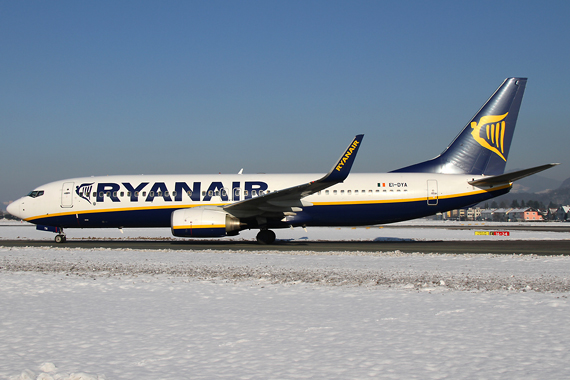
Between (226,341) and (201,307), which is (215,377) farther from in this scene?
(201,307)

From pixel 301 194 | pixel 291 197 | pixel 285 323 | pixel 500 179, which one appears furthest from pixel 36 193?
pixel 500 179

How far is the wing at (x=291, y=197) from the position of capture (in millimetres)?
16359

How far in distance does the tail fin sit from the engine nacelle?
1054cm

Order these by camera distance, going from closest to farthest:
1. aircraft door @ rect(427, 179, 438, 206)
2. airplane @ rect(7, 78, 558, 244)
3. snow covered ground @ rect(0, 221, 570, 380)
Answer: snow covered ground @ rect(0, 221, 570, 380), airplane @ rect(7, 78, 558, 244), aircraft door @ rect(427, 179, 438, 206)

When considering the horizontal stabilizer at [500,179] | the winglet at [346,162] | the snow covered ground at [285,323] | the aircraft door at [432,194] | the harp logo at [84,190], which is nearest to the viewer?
the snow covered ground at [285,323]

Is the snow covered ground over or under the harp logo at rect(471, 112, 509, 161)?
under

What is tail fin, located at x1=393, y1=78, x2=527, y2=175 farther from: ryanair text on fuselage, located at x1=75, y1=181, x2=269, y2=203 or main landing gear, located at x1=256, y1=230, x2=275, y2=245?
ryanair text on fuselage, located at x1=75, y1=181, x2=269, y2=203

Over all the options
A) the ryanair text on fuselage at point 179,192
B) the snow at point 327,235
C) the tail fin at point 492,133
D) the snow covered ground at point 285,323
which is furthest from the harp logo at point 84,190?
the tail fin at point 492,133

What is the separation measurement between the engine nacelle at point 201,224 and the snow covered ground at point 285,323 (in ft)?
22.1

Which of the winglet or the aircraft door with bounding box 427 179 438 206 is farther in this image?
the aircraft door with bounding box 427 179 438 206

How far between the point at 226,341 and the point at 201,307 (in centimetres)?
177

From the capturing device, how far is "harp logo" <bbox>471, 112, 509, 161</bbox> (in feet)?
64.3

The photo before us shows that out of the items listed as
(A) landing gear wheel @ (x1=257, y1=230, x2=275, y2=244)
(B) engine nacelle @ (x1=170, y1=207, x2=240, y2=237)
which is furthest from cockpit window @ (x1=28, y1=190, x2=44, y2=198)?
(A) landing gear wheel @ (x1=257, y1=230, x2=275, y2=244)

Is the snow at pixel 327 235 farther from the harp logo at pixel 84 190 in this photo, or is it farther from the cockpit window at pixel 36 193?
the cockpit window at pixel 36 193
